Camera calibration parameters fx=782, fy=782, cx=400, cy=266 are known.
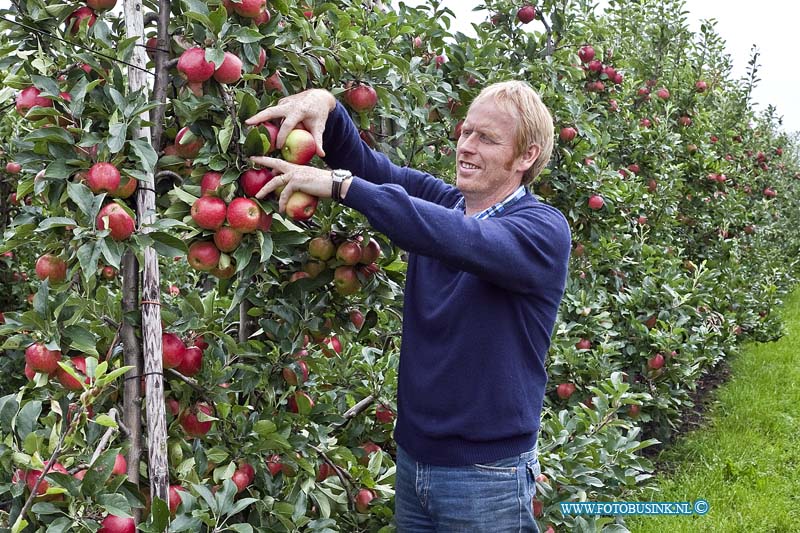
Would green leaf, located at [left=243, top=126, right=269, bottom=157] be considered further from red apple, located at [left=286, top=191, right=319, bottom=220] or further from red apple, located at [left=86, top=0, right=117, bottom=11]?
red apple, located at [left=86, top=0, right=117, bottom=11]

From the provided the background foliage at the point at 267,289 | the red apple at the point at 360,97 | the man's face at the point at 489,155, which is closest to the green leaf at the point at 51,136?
the background foliage at the point at 267,289

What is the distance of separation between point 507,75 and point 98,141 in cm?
237

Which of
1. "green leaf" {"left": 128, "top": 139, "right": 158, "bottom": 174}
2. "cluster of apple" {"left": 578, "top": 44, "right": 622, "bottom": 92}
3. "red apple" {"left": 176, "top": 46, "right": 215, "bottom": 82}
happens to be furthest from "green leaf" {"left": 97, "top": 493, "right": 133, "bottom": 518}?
"cluster of apple" {"left": 578, "top": 44, "right": 622, "bottom": 92}

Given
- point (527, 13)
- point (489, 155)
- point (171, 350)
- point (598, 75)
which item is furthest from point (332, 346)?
point (598, 75)

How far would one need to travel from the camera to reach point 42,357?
1609 mm

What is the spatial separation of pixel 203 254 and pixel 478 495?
882 millimetres

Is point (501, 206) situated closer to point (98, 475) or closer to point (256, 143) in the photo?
point (256, 143)

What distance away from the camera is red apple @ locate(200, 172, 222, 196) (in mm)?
1684

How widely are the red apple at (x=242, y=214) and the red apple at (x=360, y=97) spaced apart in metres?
0.64

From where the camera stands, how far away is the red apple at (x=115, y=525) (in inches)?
60.7

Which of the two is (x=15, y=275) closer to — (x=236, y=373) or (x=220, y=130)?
(x=236, y=373)

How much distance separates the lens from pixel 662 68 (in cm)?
770

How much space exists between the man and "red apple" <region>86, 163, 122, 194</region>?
0.98 feet

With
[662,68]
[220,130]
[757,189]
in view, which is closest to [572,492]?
[220,130]
